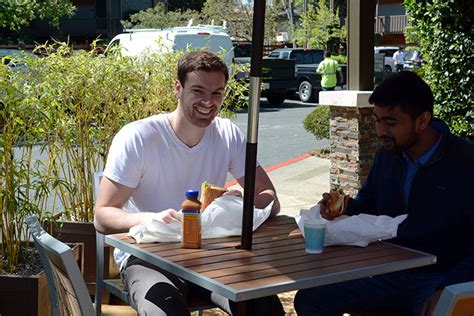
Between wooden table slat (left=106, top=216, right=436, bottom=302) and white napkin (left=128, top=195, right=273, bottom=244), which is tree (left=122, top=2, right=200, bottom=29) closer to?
white napkin (left=128, top=195, right=273, bottom=244)

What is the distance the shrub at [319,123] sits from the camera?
40.2 feet

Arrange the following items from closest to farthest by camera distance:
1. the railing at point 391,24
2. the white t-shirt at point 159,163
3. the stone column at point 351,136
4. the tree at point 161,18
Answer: the white t-shirt at point 159,163 → the stone column at point 351,136 → the tree at point 161,18 → the railing at point 391,24

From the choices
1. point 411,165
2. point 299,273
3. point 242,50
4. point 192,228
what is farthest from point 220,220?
point 242,50

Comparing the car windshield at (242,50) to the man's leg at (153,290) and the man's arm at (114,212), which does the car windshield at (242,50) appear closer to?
the man's arm at (114,212)

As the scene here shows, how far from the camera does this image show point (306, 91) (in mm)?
24312

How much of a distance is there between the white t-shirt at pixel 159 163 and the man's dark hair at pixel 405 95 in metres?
0.83

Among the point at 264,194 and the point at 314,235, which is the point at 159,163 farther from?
the point at 314,235

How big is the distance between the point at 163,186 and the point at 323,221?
81cm

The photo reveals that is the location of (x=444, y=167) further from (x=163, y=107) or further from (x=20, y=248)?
(x=163, y=107)

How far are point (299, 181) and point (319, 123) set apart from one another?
246 centimetres

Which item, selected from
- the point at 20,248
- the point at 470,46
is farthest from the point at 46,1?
the point at 20,248

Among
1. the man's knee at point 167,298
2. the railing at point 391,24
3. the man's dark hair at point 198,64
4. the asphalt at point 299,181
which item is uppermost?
the railing at point 391,24

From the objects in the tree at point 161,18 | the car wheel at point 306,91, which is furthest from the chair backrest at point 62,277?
the tree at point 161,18

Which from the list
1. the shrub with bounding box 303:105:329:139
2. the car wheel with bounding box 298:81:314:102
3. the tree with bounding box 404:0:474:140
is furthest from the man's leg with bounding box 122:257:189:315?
the car wheel with bounding box 298:81:314:102
